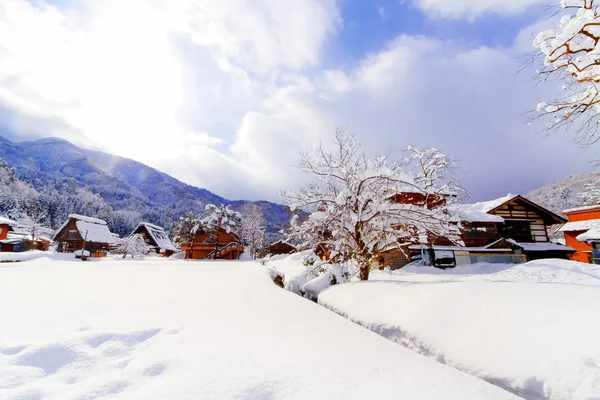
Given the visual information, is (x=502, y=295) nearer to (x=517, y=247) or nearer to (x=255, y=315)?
(x=255, y=315)

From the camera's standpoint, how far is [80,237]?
3931 cm

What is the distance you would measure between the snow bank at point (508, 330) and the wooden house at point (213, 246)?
37.8m

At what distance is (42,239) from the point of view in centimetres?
4800

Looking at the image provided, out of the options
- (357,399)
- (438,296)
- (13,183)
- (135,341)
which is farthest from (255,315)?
(13,183)

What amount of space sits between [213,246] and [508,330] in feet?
143

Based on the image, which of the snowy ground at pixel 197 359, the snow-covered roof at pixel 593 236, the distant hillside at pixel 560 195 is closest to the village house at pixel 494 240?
the snow-covered roof at pixel 593 236

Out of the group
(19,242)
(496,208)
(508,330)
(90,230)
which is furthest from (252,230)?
(508,330)

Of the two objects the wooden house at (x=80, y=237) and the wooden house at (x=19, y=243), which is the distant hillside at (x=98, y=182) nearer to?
the wooden house at (x=19, y=243)

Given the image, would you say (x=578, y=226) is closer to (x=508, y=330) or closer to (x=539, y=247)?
(x=539, y=247)

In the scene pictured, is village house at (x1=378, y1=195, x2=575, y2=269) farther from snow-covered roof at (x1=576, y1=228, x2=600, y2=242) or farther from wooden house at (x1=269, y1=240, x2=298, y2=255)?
wooden house at (x1=269, y1=240, x2=298, y2=255)

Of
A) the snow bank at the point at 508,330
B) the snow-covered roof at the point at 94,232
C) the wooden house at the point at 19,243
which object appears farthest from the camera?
the wooden house at the point at 19,243

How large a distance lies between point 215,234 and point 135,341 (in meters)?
39.9

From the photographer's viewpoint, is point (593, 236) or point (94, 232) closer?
point (593, 236)

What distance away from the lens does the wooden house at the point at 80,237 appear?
39.6 m
